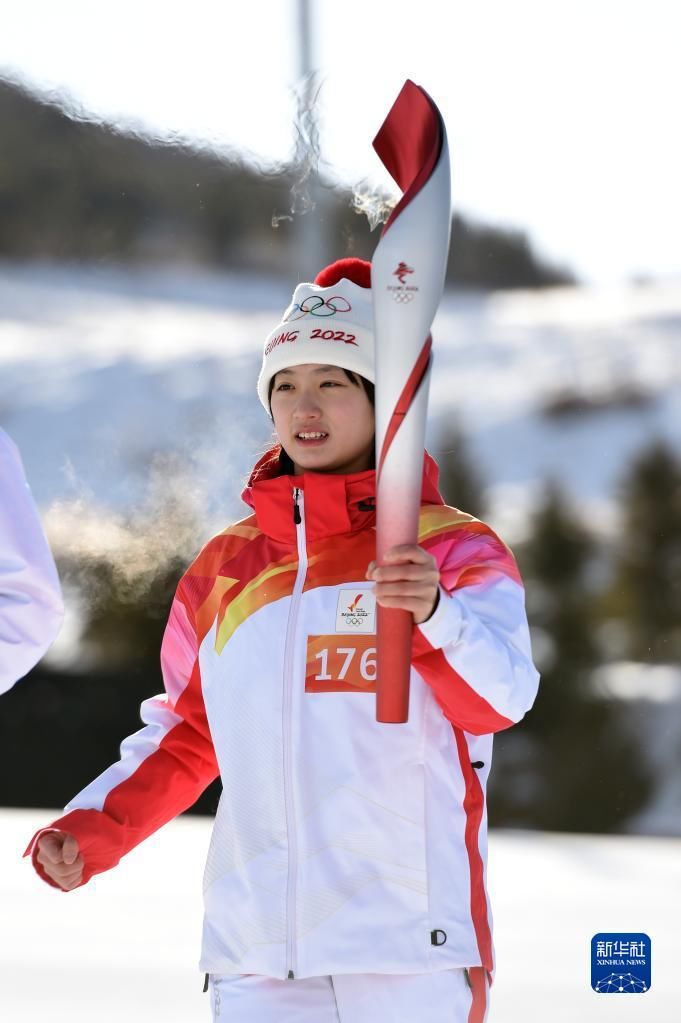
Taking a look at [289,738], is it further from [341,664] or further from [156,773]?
[156,773]

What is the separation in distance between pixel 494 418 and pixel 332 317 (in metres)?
2.68

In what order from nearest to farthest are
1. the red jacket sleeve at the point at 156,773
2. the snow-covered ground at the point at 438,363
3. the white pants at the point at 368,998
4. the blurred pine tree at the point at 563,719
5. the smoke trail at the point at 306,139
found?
the white pants at the point at 368,998 → the red jacket sleeve at the point at 156,773 → the smoke trail at the point at 306,139 → the snow-covered ground at the point at 438,363 → the blurred pine tree at the point at 563,719

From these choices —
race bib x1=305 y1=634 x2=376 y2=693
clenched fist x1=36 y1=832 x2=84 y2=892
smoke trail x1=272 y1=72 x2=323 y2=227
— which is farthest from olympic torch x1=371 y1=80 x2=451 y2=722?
smoke trail x1=272 y1=72 x2=323 y2=227

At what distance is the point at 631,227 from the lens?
4.01 meters

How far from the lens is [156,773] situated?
1528 mm

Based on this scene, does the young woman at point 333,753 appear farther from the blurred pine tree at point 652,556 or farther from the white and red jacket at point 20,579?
the blurred pine tree at point 652,556

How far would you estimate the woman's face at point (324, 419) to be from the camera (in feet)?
4.91

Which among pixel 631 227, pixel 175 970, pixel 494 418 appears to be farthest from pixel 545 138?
pixel 175 970

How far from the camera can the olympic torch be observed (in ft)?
4.16

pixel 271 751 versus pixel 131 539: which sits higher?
pixel 131 539

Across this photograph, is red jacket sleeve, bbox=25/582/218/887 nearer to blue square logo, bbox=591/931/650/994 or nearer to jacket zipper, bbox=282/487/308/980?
jacket zipper, bbox=282/487/308/980

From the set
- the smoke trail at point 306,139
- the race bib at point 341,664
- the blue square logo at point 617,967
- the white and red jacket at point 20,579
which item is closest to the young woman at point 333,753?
the race bib at point 341,664

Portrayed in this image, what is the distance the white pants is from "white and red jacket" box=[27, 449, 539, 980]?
2 cm

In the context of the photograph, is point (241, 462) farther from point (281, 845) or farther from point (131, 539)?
point (281, 845)
